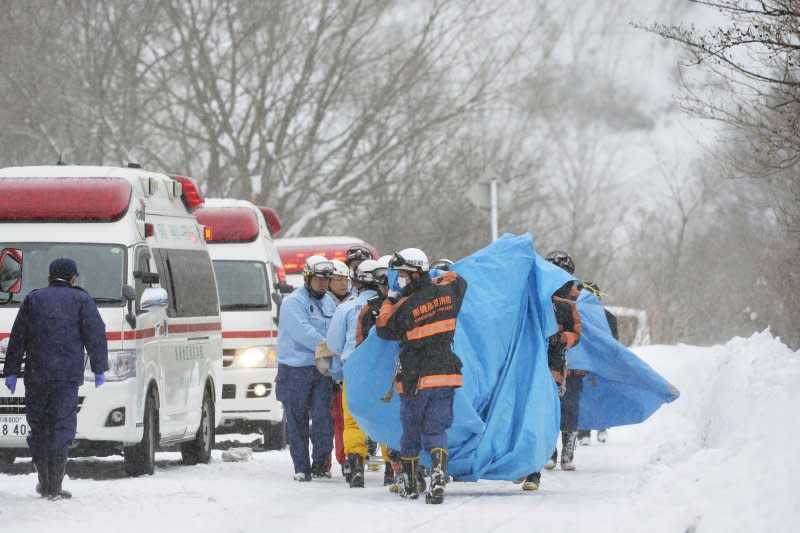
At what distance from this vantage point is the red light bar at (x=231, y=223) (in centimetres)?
2166

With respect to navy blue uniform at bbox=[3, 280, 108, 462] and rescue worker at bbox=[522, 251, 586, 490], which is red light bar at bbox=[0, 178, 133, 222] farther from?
rescue worker at bbox=[522, 251, 586, 490]

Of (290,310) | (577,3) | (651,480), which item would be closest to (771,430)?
(651,480)

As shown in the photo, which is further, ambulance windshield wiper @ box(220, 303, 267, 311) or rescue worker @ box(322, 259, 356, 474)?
ambulance windshield wiper @ box(220, 303, 267, 311)

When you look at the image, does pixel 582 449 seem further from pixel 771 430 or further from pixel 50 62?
pixel 50 62

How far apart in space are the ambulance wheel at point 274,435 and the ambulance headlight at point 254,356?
0.87 m

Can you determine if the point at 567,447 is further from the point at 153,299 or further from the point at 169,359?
the point at 153,299

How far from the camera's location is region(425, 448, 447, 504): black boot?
495 inches

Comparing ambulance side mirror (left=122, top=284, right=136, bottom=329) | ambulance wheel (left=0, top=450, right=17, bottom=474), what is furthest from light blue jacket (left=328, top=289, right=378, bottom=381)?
ambulance wheel (left=0, top=450, right=17, bottom=474)

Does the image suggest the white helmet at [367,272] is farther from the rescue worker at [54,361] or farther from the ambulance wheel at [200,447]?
the ambulance wheel at [200,447]

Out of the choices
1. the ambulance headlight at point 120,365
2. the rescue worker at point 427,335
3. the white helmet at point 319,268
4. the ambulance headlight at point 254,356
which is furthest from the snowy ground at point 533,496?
the ambulance headlight at point 254,356

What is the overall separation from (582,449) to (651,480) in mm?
8395

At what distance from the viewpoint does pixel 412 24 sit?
3884 cm

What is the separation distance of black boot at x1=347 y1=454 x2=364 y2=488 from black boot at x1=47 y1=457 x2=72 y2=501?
2.71 m

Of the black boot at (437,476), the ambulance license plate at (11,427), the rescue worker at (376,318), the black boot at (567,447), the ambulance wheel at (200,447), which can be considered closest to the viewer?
the black boot at (437,476)
